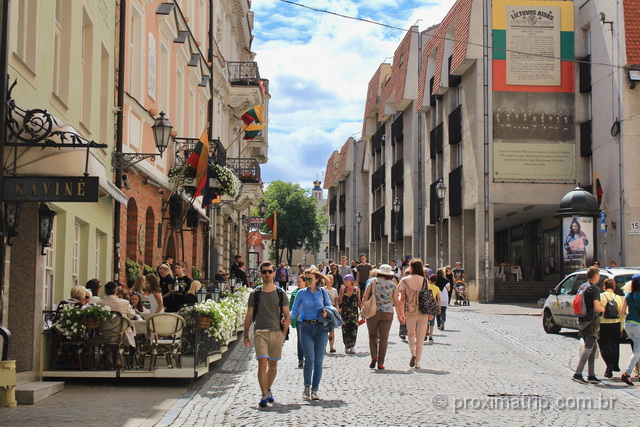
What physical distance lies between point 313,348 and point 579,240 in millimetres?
20916

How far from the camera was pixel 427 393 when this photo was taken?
1190 cm

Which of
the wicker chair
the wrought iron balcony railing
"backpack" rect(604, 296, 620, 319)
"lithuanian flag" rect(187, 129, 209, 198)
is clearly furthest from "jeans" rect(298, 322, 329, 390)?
the wrought iron balcony railing

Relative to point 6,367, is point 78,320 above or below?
above

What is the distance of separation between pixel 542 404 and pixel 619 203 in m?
25.6

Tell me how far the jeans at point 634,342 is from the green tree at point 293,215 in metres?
86.1

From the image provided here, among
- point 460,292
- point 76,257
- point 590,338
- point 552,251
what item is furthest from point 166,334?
point 552,251

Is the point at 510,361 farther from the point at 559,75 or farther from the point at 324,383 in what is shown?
the point at 559,75

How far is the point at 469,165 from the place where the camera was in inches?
1613

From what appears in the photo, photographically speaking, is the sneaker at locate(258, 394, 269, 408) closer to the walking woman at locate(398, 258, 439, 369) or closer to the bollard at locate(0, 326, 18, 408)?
the bollard at locate(0, 326, 18, 408)

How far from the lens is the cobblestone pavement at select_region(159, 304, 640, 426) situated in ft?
32.9

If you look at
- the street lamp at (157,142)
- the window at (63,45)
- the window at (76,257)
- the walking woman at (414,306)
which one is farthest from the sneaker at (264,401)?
the street lamp at (157,142)

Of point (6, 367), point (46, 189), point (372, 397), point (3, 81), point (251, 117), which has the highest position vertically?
point (251, 117)

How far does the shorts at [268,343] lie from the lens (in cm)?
1104

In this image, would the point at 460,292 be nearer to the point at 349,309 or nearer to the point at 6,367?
the point at 349,309
